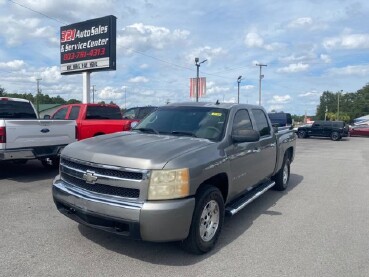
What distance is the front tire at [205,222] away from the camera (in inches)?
157

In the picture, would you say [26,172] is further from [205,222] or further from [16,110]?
[205,222]

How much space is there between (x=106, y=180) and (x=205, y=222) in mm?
1296

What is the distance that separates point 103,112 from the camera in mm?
11406

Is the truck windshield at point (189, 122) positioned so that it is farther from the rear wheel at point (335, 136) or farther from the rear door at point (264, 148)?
the rear wheel at point (335, 136)

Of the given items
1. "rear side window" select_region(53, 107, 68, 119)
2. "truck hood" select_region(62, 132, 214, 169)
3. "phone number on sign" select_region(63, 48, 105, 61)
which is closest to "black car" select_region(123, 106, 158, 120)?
"phone number on sign" select_region(63, 48, 105, 61)

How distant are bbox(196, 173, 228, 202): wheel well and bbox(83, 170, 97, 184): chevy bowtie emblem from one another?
1.23 m

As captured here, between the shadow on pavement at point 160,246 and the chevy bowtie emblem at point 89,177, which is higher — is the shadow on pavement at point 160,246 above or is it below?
below

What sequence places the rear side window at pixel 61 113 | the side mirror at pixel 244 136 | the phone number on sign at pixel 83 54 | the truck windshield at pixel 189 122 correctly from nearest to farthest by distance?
the side mirror at pixel 244 136, the truck windshield at pixel 189 122, the rear side window at pixel 61 113, the phone number on sign at pixel 83 54

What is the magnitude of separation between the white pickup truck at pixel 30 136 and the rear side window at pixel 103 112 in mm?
2040

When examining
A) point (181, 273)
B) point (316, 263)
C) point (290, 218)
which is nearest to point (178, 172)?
point (181, 273)

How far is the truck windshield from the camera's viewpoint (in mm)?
4945

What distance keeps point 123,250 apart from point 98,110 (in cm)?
760

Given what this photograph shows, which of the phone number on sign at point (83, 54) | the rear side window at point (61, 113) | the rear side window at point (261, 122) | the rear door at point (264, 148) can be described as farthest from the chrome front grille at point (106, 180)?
the phone number on sign at point (83, 54)

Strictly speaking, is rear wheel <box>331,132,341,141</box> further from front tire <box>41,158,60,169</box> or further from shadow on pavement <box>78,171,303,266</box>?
shadow on pavement <box>78,171,303,266</box>
